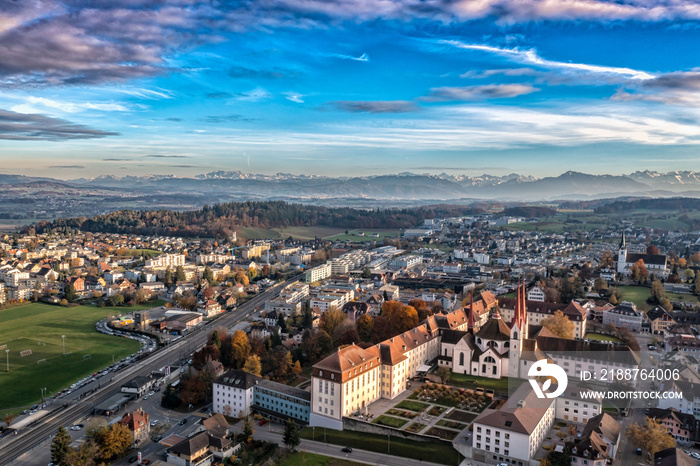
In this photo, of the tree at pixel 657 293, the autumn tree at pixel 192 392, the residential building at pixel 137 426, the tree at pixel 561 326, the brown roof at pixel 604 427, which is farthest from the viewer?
the tree at pixel 657 293

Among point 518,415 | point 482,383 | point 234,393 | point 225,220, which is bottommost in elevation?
point 234,393

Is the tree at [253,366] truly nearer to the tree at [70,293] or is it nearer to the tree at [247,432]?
the tree at [247,432]

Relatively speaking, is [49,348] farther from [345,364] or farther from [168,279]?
[345,364]

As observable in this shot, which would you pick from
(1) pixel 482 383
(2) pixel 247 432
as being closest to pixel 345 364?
(2) pixel 247 432

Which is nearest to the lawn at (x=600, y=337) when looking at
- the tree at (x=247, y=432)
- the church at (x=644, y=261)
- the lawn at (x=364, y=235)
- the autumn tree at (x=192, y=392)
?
the church at (x=644, y=261)

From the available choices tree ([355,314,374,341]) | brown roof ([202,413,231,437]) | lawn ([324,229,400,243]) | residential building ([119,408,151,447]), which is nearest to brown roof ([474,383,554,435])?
brown roof ([202,413,231,437])

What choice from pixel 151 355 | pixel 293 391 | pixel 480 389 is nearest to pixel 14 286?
pixel 151 355
